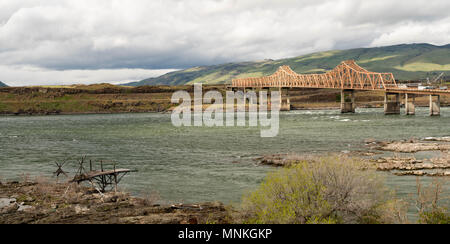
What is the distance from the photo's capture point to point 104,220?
2039 centimetres

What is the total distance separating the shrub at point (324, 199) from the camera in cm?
1708

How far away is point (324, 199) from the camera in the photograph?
1817 cm

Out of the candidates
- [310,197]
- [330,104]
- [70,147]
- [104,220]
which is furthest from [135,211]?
[330,104]

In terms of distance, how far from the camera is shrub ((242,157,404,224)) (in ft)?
56.0

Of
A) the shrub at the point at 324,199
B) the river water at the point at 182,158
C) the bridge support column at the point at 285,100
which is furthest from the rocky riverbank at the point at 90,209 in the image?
the bridge support column at the point at 285,100

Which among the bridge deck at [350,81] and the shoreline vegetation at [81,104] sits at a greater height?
the bridge deck at [350,81]

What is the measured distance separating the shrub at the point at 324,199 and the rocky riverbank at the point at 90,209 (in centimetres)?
292

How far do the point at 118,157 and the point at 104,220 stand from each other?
2894cm

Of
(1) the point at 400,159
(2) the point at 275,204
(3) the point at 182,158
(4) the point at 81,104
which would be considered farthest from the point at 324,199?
(4) the point at 81,104

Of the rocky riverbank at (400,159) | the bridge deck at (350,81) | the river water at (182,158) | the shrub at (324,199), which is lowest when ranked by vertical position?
the river water at (182,158)

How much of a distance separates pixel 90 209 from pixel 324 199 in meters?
13.0

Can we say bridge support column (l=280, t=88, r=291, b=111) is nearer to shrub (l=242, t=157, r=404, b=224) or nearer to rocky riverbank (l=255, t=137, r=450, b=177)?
rocky riverbank (l=255, t=137, r=450, b=177)

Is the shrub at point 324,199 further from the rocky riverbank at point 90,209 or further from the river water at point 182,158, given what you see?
the river water at point 182,158
